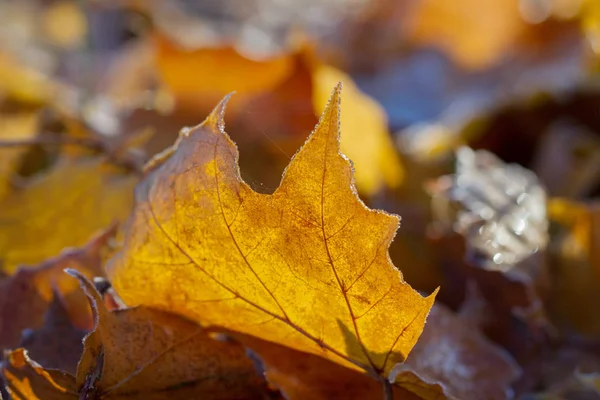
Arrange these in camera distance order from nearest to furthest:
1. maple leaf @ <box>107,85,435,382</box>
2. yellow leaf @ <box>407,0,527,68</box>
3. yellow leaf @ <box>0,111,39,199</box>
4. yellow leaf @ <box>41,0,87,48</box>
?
maple leaf @ <box>107,85,435,382</box>
yellow leaf @ <box>0,111,39,199</box>
yellow leaf @ <box>407,0,527,68</box>
yellow leaf @ <box>41,0,87,48</box>

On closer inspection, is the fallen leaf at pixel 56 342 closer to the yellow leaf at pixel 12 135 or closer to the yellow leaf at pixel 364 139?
the yellow leaf at pixel 12 135

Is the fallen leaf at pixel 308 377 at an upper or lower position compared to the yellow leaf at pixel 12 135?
upper

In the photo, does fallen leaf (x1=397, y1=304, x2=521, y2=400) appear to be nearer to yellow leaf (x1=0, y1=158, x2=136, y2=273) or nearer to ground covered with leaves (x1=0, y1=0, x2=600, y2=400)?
ground covered with leaves (x1=0, y1=0, x2=600, y2=400)

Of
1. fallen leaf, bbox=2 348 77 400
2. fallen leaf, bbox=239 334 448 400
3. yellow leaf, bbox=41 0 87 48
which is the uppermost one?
fallen leaf, bbox=239 334 448 400

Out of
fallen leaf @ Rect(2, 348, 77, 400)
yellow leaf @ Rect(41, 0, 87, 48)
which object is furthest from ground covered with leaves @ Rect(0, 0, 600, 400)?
yellow leaf @ Rect(41, 0, 87, 48)

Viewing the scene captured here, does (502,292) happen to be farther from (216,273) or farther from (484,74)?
(484,74)

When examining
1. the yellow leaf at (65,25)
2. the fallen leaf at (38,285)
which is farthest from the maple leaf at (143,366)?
the yellow leaf at (65,25)

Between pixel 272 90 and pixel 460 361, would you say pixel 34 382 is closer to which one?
pixel 460 361
